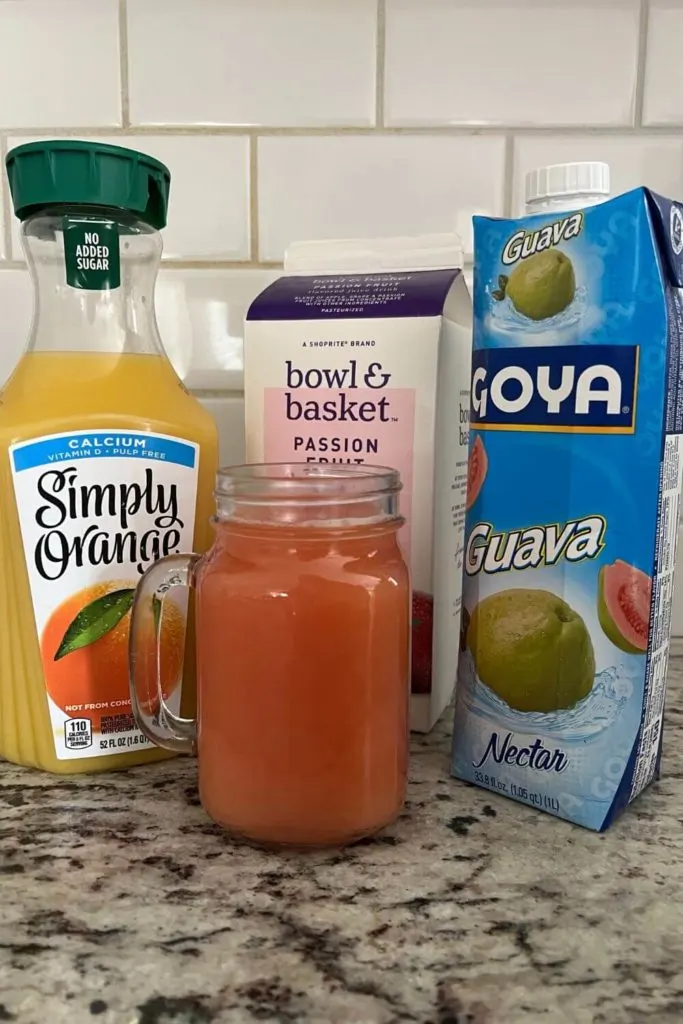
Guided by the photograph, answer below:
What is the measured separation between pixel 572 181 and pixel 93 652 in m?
0.41

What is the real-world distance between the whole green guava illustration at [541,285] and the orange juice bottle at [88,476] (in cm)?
23

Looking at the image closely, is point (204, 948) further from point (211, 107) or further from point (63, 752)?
point (211, 107)

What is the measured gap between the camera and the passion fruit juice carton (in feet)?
2.06

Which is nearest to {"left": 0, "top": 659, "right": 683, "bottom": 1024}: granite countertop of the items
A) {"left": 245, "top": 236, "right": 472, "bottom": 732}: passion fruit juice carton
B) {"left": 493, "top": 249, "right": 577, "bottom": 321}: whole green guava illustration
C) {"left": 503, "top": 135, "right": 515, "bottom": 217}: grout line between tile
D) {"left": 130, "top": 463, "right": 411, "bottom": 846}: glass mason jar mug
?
{"left": 130, "top": 463, "right": 411, "bottom": 846}: glass mason jar mug

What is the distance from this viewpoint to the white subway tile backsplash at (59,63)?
785 mm

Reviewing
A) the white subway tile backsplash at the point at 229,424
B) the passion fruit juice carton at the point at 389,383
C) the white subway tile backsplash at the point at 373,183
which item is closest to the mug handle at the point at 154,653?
the passion fruit juice carton at the point at 389,383

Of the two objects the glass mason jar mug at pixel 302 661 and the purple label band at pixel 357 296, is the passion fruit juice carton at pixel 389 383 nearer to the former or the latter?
the purple label band at pixel 357 296

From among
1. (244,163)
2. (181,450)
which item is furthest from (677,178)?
(181,450)

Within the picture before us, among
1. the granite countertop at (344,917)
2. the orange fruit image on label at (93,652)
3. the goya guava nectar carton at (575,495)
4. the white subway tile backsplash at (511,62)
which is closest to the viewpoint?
the granite countertop at (344,917)

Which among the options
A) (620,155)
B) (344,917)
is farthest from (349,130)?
(344,917)

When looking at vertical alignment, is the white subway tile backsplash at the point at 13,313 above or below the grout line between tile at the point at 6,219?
below

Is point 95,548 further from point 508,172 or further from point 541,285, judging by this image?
point 508,172

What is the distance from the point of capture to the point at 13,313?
828mm

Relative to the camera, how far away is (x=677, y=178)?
2.65 ft
